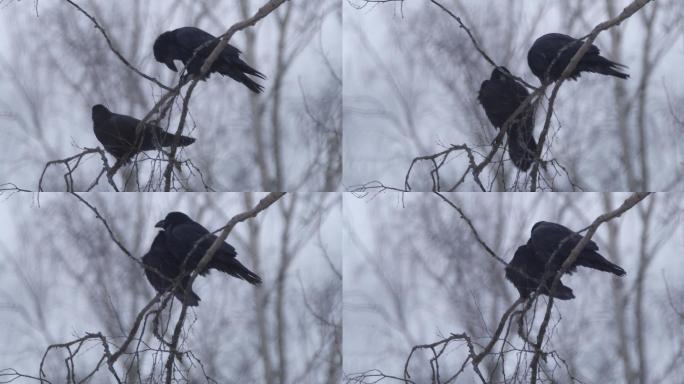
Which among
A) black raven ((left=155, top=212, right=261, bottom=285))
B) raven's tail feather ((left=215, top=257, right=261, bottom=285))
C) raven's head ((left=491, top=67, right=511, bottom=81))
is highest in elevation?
raven's head ((left=491, top=67, right=511, bottom=81))

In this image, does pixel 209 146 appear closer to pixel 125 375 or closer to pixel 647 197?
pixel 125 375

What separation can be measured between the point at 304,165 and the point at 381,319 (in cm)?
47

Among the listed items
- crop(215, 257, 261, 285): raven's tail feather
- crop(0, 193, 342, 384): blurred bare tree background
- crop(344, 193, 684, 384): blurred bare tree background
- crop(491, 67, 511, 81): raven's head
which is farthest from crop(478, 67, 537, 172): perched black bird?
crop(215, 257, 261, 285): raven's tail feather

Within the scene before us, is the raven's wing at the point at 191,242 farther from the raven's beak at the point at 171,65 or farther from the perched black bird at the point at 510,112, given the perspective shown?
the perched black bird at the point at 510,112

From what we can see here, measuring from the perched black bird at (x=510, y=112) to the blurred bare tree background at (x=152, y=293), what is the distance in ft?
1.73

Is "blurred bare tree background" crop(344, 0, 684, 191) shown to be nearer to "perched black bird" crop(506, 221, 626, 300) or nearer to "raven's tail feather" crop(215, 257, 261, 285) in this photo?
"perched black bird" crop(506, 221, 626, 300)

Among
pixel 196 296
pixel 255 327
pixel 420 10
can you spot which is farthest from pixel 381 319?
pixel 420 10

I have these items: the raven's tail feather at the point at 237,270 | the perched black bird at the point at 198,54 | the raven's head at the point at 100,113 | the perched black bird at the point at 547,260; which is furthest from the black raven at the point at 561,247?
the raven's head at the point at 100,113

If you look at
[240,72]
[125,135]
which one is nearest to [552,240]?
[240,72]

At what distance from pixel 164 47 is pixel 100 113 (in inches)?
9.7

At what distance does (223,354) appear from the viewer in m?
2.43

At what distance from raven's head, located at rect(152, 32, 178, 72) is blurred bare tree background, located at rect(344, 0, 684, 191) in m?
0.48

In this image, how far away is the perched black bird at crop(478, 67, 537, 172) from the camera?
2.45 metres

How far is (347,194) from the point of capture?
2.49 metres
